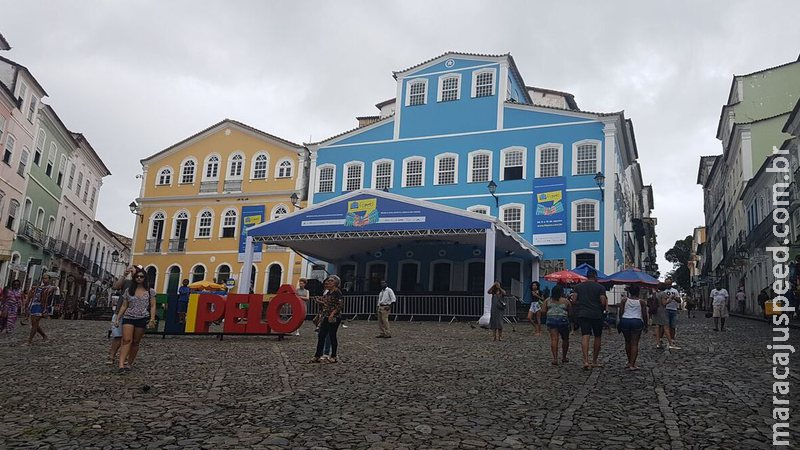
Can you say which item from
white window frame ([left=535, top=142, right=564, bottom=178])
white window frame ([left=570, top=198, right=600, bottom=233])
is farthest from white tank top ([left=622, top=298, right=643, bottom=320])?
white window frame ([left=535, top=142, right=564, bottom=178])

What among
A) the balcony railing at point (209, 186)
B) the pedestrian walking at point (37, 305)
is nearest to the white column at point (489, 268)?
the pedestrian walking at point (37, 305)

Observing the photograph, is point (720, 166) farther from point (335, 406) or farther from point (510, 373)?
point (335, 406)

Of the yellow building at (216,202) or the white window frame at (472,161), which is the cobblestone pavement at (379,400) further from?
the yellow building at (216,202)

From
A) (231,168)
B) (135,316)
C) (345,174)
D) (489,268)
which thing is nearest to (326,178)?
(345,174)

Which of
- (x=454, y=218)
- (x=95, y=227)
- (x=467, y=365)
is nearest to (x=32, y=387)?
(x=467, y=365)

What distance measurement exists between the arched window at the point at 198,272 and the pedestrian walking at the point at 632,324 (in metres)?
30.4

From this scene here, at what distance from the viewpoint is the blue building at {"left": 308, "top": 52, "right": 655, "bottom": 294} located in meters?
29.2

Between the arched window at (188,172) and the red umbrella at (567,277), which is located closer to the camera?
the red umbrella at (567,277)

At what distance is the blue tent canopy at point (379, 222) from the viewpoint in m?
23.1

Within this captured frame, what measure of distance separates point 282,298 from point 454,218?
32.1 feet

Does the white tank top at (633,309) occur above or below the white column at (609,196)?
below

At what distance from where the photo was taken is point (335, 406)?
6.80m

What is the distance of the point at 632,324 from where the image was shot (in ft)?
33.0

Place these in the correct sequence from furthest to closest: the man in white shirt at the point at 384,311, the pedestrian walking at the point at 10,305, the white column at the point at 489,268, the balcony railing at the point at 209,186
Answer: the balcony railing at the point at 209,186 < the white column at the point at 489,268 < the man in white shirt at the point at 384,311 < the pedestrian walking at the point at 10,305
